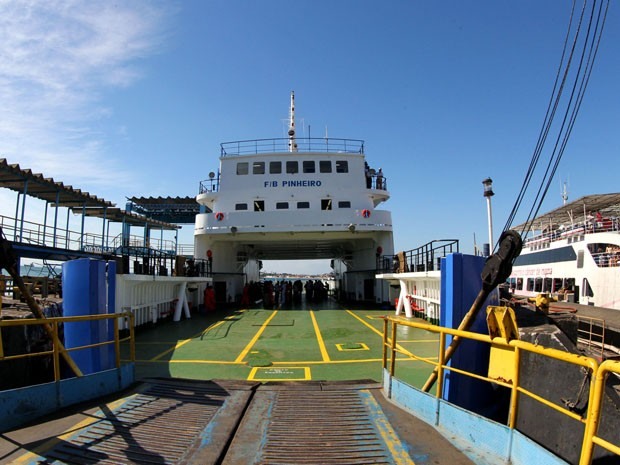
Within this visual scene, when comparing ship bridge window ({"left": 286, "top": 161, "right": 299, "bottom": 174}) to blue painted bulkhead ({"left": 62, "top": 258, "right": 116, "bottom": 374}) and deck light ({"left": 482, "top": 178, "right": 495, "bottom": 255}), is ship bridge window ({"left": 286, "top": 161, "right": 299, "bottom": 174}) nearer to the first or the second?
deck light ({"left": 482, "top": 178, "right": 495, "bottom": 255})

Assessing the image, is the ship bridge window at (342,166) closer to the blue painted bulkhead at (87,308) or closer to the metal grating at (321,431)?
the blue painted bulkhead at (87,308)

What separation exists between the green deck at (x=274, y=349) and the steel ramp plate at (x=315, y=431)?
1.49 m

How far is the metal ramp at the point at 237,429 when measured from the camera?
3.44 m

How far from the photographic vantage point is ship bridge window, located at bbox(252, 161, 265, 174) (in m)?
19.8

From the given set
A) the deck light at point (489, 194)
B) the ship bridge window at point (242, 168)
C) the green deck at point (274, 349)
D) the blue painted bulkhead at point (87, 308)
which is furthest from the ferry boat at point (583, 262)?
the blue painted bulkhead at point (87, 308)

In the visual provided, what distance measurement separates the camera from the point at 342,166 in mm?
19797

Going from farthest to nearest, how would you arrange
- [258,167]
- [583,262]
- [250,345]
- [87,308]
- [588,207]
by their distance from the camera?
[588,207] < [258,167] < [583,262] < [250,345] < [87,308]

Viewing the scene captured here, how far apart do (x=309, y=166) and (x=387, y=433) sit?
16.7m

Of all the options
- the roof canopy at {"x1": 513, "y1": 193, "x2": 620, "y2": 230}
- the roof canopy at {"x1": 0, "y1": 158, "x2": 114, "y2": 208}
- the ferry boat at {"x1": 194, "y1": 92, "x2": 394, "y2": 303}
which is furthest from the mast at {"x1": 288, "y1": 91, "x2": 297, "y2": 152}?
the roof canopy at {"x1": 513, "y1": 193, "x2": 620, "y2": 230}

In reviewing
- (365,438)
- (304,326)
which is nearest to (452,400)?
(365,438)

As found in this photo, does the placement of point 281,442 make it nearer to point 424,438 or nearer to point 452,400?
point 424,438

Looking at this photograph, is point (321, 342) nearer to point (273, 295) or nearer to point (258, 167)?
point (273, 295)

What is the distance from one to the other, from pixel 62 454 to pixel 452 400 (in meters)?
3.92

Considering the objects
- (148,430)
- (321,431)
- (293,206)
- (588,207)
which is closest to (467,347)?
(321,431)
